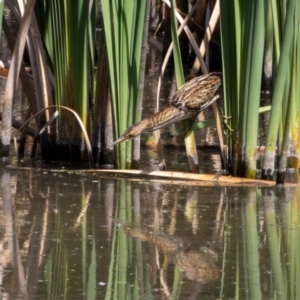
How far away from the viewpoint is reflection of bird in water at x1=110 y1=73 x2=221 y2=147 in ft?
21.2

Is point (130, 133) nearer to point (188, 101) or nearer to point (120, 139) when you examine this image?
point (120, 139)

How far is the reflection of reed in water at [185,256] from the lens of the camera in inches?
166

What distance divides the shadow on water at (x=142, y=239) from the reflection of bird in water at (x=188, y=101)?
22.3 inches

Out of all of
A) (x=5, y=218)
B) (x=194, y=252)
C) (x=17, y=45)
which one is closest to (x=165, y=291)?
(x=194, y=252)

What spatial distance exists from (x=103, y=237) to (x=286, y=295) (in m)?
1.19

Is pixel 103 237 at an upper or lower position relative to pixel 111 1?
lower

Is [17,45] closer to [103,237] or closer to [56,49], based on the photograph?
[56,49]

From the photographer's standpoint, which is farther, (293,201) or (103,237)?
(293,201)

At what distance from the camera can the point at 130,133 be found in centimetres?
600

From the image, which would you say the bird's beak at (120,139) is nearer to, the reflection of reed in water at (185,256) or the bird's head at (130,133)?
the bird's head at (130,133)

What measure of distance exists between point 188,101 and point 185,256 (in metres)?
2.12

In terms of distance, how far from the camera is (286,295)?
13.0ft

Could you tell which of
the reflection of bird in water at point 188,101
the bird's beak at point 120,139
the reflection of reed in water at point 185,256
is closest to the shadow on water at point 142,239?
the reflection of reed in water at point 185,256

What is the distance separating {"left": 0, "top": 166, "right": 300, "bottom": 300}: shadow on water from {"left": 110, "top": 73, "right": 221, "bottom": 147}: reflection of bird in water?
1.85 feet
